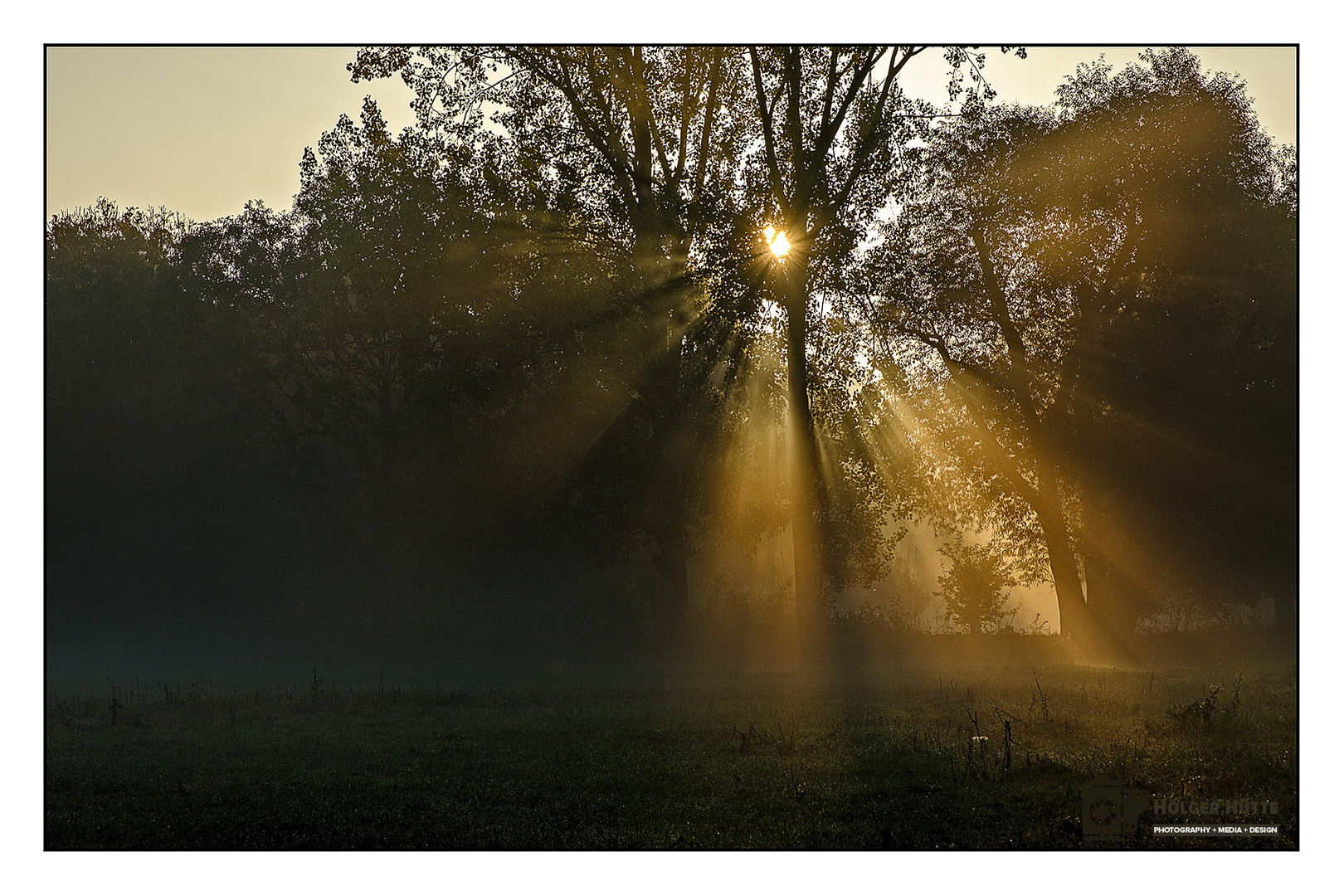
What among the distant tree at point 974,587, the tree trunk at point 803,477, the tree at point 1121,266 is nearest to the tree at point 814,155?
the tree trunk at point 803,477

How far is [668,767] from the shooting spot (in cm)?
1279

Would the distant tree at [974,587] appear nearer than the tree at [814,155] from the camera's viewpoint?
No

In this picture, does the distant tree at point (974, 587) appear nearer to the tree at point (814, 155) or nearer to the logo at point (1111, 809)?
the tree at point (814, 155)

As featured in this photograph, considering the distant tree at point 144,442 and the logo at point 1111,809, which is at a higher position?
the distant tree at point 144,442

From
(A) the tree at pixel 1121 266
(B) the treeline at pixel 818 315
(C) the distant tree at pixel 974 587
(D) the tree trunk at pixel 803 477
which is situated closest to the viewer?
(D) the tree trunk at pixel 803 477

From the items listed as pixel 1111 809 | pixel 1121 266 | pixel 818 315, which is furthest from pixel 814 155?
pixel 1111 809

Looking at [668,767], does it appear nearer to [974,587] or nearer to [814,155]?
[814,155]

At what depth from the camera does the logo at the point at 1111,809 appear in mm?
10141

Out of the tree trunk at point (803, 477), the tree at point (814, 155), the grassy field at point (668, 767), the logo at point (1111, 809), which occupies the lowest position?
the grassy field at point (668, 767)

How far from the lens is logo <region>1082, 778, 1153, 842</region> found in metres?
10.1

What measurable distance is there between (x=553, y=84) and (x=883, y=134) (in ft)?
24.4

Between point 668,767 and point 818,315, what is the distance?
12.1 m

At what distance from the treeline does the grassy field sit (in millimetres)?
5917

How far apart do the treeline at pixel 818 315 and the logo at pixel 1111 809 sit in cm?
1182
